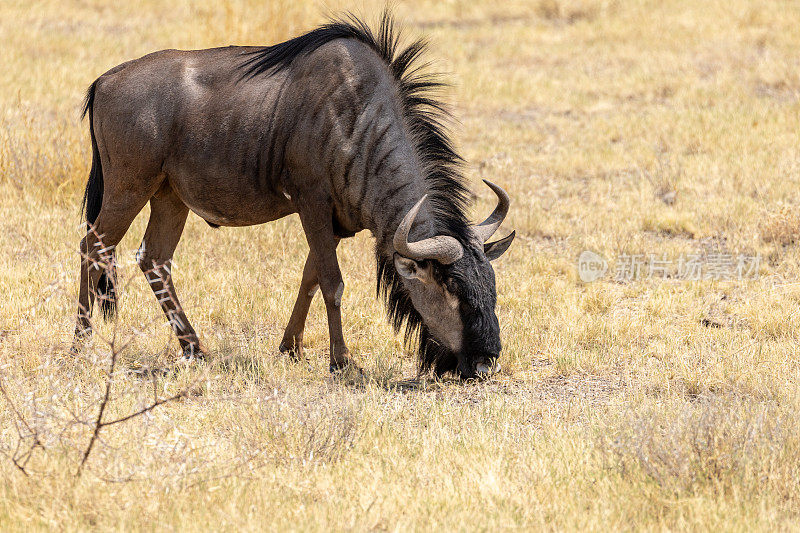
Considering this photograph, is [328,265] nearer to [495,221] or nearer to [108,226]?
[495,221]

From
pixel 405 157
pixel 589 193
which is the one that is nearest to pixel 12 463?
pixel 405 157

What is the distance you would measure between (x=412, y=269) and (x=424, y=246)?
28 cm

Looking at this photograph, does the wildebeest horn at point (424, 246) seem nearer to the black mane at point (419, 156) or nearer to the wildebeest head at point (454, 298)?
the wildebeest head at point (454, 298)

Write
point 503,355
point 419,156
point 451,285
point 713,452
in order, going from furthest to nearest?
1. point 503,355
2. point 419,156
3. point 451,285
4. point 713,452

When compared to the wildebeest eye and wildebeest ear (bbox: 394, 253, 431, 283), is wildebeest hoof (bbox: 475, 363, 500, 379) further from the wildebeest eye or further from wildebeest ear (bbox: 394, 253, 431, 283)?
wildebeest ear (bbox: 394, 253, 431, 283)

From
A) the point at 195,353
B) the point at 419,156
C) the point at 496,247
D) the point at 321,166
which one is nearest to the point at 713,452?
the point at 496,247

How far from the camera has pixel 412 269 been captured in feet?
18.2

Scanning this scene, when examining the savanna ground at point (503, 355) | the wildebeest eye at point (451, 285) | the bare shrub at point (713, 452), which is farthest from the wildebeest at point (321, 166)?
the bare shrub at point (713, 452)

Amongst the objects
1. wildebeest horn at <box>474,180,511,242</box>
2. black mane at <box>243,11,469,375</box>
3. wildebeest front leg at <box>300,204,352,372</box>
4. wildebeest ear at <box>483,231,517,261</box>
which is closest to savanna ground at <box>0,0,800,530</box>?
wildebeest front leg at <box>300,204,352,372</box>

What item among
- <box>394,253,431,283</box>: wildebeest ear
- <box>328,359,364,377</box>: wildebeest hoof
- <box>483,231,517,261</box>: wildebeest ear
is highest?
<box>483,231,517,261</box>: wildebeest ear

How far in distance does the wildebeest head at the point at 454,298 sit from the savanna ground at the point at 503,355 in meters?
0.25

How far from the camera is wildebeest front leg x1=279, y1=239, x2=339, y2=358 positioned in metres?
6.36

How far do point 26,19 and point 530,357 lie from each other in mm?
15014

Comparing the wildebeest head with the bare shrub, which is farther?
the wildebeest head
